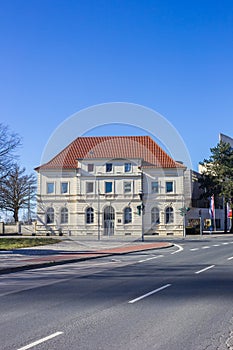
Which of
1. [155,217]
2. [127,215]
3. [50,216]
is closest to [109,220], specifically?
[127,215]

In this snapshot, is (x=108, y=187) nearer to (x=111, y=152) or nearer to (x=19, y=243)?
(x=111, y=152)

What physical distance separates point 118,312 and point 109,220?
59.0 meters

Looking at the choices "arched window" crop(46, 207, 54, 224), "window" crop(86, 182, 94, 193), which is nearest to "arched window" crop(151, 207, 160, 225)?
"window" crop(86, 182, 94, 193)

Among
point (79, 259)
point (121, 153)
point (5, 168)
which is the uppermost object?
point (121, 153)

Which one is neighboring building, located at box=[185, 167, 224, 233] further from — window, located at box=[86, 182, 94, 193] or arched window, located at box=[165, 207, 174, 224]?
window, located at box=[86, 182, 94, 193]

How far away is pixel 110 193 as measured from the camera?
225 feet

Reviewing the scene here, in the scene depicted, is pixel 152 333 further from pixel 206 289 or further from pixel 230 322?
pixel 206 289

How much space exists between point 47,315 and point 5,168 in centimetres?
3400

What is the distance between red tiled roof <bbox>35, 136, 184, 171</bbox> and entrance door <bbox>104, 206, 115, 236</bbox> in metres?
7.68

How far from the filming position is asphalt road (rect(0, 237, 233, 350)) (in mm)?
6965

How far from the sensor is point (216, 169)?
242ft

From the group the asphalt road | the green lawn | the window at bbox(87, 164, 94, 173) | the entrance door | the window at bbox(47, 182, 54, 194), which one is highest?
the window at bbox(87, 164, 94, 173)

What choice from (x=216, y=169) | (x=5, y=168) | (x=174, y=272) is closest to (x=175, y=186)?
(x=216, y=169)

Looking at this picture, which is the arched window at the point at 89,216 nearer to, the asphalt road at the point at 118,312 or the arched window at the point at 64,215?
the arched window at the point at 64,215
